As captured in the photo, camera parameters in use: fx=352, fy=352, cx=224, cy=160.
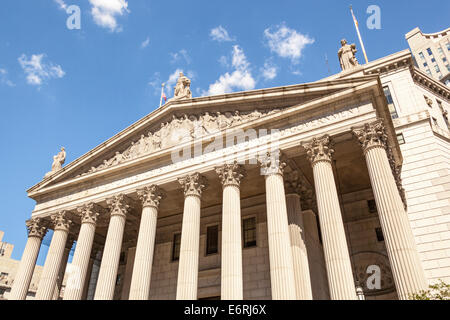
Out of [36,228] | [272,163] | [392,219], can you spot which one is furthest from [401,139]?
[36,228]

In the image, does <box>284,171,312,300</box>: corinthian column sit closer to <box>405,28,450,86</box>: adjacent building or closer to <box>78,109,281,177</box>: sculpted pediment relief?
<box>78,109,281,177</box>: sculpted pediment relief

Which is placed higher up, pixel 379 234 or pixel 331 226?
pixel 379 234

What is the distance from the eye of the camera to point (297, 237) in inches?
917

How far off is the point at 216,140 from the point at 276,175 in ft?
17.0

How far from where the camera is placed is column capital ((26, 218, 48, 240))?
96.1 feet

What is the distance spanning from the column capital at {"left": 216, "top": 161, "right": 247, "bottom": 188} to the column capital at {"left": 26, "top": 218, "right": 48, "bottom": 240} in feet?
55.8

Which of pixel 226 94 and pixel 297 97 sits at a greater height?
pixel 226 94

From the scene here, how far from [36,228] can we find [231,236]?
18385 millimetres

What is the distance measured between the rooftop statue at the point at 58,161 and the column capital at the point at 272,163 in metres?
20.8

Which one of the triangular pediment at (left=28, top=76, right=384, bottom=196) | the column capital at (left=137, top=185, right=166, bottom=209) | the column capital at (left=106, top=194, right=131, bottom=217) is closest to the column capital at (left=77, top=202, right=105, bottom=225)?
the column capital at (left=106, top=194, right=131, bottom=217)

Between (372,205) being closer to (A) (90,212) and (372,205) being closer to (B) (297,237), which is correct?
(B) (297,237)
